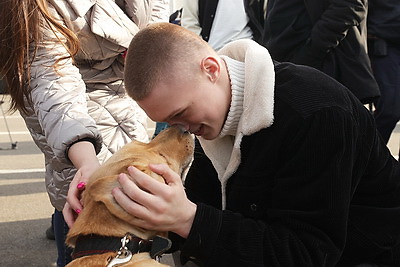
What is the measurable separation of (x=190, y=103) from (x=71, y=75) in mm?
678

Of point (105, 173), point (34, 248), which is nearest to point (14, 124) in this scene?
point (34, 248)

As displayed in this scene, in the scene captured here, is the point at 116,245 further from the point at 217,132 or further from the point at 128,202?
the point at 217,132

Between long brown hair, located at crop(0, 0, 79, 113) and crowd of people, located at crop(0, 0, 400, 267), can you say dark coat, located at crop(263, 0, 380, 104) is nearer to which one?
crowd of people, located at crop(0, 0, 400, 267)

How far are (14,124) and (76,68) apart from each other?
22.3 feet

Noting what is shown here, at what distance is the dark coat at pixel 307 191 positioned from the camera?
1936 millimetres

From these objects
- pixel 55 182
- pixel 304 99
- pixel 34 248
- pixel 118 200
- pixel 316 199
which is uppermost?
pixel 304 99

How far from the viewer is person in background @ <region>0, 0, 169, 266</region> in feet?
7.59

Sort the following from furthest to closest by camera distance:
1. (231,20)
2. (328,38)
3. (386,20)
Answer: (231,20), (386,20), (328,38)

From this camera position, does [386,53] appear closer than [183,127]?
No

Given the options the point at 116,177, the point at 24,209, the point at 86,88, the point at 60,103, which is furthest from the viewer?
the point at 24,209

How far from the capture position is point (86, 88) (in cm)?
271

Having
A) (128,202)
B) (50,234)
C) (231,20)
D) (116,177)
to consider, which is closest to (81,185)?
(116,177)

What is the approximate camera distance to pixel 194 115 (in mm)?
2037

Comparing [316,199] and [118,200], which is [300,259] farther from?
[118,200]
